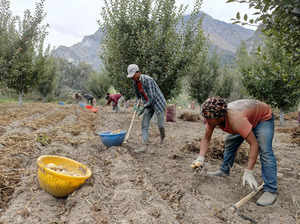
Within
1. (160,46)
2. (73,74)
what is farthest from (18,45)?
(73,74)

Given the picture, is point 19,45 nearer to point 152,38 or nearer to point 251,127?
point 152,38

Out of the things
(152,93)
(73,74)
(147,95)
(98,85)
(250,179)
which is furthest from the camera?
(73,74)

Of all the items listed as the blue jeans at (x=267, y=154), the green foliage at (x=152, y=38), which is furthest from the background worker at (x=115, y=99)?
the blue jeans at (x=267, y=154)

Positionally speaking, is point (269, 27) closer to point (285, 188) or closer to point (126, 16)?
point (285, 188)

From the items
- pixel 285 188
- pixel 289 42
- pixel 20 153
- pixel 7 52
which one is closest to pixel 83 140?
pixel 20 153

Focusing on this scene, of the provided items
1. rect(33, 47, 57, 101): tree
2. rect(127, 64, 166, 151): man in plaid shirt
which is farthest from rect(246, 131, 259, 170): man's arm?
rect(33, 47, 57, 101): tree

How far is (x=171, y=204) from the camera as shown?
104 inches

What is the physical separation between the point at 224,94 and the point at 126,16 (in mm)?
9239

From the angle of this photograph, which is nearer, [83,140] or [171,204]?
[171,204]

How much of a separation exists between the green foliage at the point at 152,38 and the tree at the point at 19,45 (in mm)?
5564

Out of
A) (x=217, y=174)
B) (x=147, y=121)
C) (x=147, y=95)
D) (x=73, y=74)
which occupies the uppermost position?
(x=73, y=74)

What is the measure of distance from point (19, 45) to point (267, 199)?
13245 millimetres

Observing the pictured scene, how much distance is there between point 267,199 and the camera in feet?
8.90

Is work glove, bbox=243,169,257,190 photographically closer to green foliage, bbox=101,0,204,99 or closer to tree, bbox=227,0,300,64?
tree, bbox=227,0,300,64
